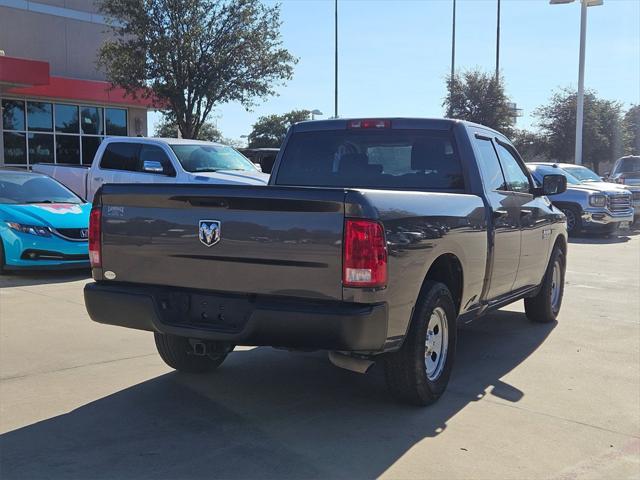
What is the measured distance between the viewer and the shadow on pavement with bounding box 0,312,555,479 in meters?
3.58

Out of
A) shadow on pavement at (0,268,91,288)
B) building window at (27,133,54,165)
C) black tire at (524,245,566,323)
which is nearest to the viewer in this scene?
black tire at (524,245,566,323)

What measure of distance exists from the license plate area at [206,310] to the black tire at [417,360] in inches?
38.8

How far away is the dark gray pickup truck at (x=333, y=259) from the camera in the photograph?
3736mm

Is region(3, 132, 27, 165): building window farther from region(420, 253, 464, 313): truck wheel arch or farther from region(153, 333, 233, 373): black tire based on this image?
region(420, 253, 464, 313): truck wheel arch

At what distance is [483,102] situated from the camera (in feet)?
117

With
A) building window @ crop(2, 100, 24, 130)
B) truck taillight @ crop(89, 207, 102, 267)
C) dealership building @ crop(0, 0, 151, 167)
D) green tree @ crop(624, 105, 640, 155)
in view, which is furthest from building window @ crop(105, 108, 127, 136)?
green tree @ crop(624, 105, 640, 155)

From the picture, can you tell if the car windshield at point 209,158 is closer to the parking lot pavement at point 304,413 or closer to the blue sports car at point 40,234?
the blue sports car at point 40,234

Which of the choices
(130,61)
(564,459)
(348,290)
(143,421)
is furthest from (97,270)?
(130,61)

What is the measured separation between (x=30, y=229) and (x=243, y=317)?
21.4 ft

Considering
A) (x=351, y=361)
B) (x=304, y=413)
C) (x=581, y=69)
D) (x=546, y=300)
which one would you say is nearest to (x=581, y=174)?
(x=581, y=69)

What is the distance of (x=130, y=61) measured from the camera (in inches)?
858

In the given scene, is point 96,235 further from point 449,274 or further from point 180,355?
point 449,274

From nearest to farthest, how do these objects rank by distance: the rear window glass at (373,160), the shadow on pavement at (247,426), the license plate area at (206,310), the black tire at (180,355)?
the shadow on pavement at (247,426)
the license plate area at (206,310)
the black tire at (180,355)
the rear window glass at (373,160)

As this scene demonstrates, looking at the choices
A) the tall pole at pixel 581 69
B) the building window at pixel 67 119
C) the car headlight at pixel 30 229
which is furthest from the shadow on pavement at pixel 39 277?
the tall pole at pixel 581 69
